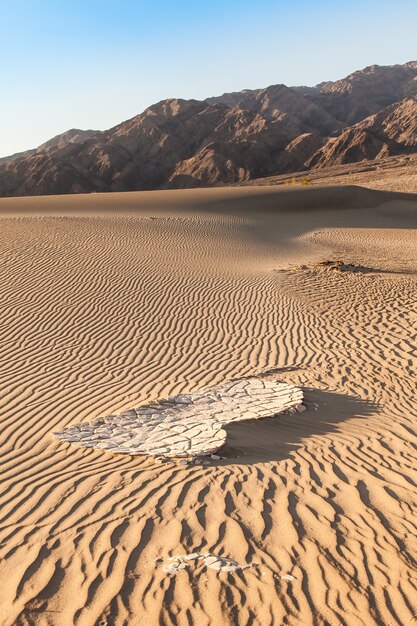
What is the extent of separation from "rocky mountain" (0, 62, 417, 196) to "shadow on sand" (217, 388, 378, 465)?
73.1 m

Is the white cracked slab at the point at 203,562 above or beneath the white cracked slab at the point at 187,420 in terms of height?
above

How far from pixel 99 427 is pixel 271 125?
97.8 metres

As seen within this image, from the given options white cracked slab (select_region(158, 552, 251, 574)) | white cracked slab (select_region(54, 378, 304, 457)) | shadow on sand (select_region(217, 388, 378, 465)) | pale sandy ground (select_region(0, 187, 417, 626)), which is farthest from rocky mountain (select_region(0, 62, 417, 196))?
white cracked slab (select_region(158, 552, 251, 574))

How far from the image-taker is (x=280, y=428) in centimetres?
750

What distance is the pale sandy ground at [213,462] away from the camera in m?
4.13

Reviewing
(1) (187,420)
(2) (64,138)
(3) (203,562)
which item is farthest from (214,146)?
(3) (203,562)

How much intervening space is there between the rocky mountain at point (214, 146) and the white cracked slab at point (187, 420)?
7329 centimetres

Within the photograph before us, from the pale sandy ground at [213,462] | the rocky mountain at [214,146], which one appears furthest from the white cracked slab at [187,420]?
the rocky mountain at [214,146]

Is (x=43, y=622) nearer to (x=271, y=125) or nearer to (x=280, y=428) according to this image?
(x=280, y=428)

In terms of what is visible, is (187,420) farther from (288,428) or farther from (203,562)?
(203,562)

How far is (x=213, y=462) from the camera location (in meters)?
6.30

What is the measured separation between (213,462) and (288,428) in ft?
5.07

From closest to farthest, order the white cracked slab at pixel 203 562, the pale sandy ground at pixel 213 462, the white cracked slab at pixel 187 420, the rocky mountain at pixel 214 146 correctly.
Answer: the pale sandy ground at pixel 213 462 → the white cracked slab at pixel 203 562 → the white cracked slab at pixel 187 420 → the rocky mountain at pixel 214 146

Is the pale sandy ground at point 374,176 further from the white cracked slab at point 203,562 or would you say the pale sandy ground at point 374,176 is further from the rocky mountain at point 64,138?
the rocky mountain at point 64,138
